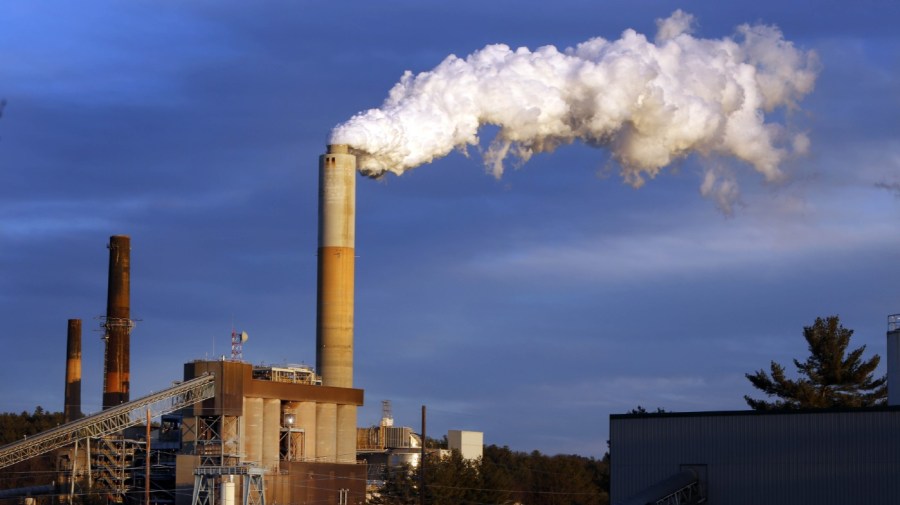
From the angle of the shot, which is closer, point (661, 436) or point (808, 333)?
point (661, 436)

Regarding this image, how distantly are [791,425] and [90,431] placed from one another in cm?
4807

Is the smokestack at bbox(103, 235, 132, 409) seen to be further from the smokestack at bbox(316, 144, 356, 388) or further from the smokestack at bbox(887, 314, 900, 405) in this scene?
the smokestack at bbox(887, 314, 900, 405)

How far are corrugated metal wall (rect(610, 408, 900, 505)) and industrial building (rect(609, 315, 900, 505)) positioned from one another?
0.03 metres

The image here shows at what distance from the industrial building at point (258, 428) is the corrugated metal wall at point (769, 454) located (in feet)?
105

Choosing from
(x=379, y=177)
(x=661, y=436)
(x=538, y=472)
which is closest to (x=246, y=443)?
(x=379, y=177)

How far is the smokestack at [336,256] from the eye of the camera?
85000 mm

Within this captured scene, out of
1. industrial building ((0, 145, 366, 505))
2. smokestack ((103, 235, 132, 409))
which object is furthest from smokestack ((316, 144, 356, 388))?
smokestack ((103, 235, 132, 409))

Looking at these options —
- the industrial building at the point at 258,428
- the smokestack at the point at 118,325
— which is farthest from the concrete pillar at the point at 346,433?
the smokestack at the point at 118,325

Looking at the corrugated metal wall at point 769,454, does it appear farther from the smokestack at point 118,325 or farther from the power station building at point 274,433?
the smokestack at point 118,325

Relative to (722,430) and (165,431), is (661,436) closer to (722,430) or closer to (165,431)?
(722,430)

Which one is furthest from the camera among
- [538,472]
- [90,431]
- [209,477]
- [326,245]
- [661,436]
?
[538,472]

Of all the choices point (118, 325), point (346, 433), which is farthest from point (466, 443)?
point (118, 325)

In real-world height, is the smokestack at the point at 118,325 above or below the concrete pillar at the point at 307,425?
above

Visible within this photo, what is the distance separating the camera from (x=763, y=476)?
152 feet
